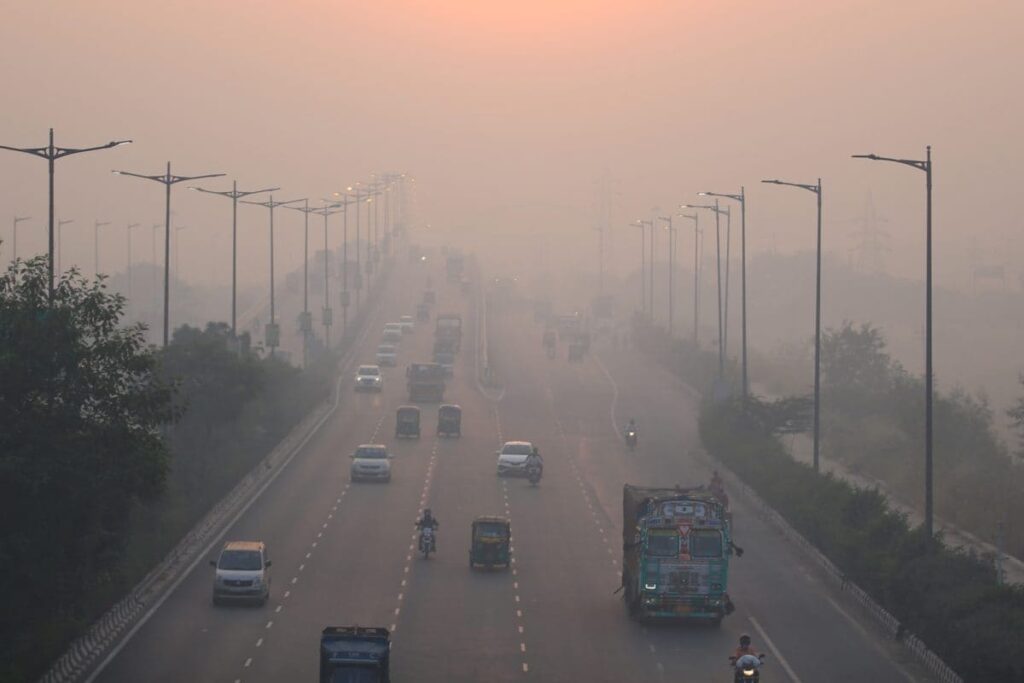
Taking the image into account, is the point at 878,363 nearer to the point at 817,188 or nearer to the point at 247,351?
the point at 247,351

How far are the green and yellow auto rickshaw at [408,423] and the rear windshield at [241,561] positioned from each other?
41.4 m

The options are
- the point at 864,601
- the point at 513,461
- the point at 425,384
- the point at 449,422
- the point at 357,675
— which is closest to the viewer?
the point at 357,675

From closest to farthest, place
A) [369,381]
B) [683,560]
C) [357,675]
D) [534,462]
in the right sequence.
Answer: [357,675] → [683,560] → [534,462] → [369,381]

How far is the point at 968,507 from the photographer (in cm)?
5966

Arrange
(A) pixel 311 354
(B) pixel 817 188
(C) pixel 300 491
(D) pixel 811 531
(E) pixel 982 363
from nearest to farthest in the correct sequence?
(D) pixel 811 531, (B) pixel 817 188, (C) pixel 300 491, (A) pixel 311 354, (E) pixel 982 363

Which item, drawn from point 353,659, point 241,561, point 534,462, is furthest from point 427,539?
point 353,659

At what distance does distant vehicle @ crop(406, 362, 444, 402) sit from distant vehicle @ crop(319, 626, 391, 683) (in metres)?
69.7

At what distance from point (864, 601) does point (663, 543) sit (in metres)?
6.73

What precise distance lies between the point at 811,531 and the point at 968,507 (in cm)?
1001

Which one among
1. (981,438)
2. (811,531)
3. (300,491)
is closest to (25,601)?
(811,531)

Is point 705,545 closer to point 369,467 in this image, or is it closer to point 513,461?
point 369,467

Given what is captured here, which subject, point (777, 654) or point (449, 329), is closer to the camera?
point (777, 654)

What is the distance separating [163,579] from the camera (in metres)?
46.0

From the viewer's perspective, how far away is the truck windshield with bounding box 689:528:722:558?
39156mm
